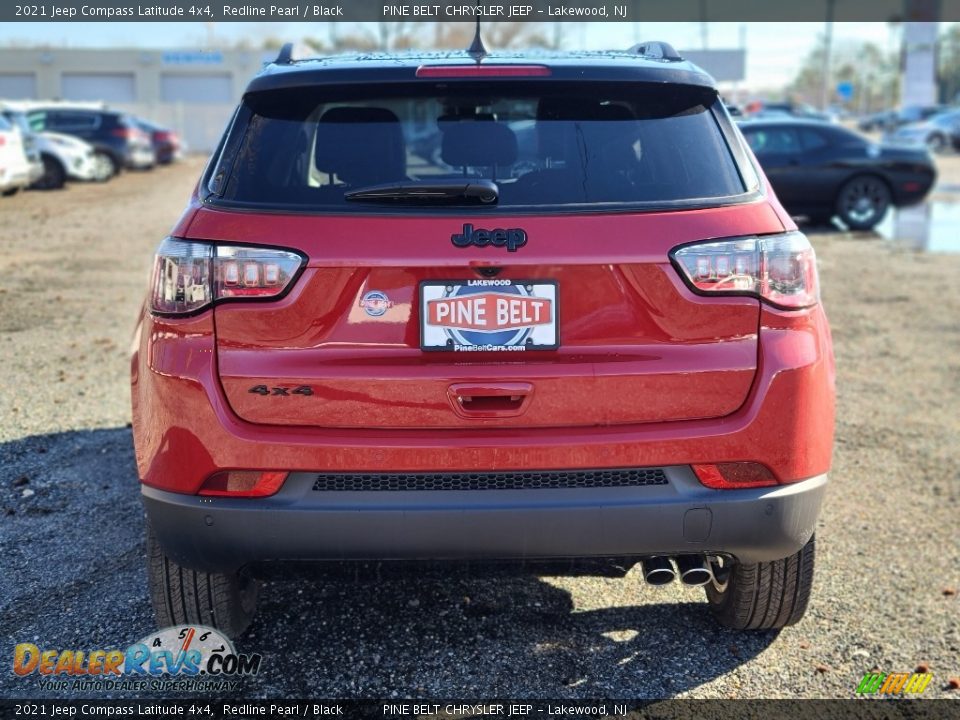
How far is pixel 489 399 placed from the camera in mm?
2631

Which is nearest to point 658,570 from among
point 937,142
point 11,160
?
point 11,160

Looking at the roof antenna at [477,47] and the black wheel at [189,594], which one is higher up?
the roof antenna at [477,47]

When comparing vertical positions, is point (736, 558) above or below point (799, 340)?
below

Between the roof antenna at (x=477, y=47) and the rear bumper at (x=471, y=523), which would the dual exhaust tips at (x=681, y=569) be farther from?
the roof antenna at (x=477, y=47)

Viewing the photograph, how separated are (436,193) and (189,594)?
140 centimetres

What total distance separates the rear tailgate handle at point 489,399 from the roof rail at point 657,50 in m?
1.34

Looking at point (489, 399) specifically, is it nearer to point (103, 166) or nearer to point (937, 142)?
point (103, 166)

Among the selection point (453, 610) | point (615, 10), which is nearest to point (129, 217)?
point (615, 10)

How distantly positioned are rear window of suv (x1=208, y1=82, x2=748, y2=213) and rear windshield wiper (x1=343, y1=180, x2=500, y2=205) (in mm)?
33

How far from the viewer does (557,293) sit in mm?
2633

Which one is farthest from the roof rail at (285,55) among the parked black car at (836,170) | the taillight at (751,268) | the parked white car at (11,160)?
the parked white car at (11,160)

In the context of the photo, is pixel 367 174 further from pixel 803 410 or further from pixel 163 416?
pixel 803 410

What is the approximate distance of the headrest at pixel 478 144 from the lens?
9.76ft

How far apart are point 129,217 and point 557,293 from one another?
51.5 feet
